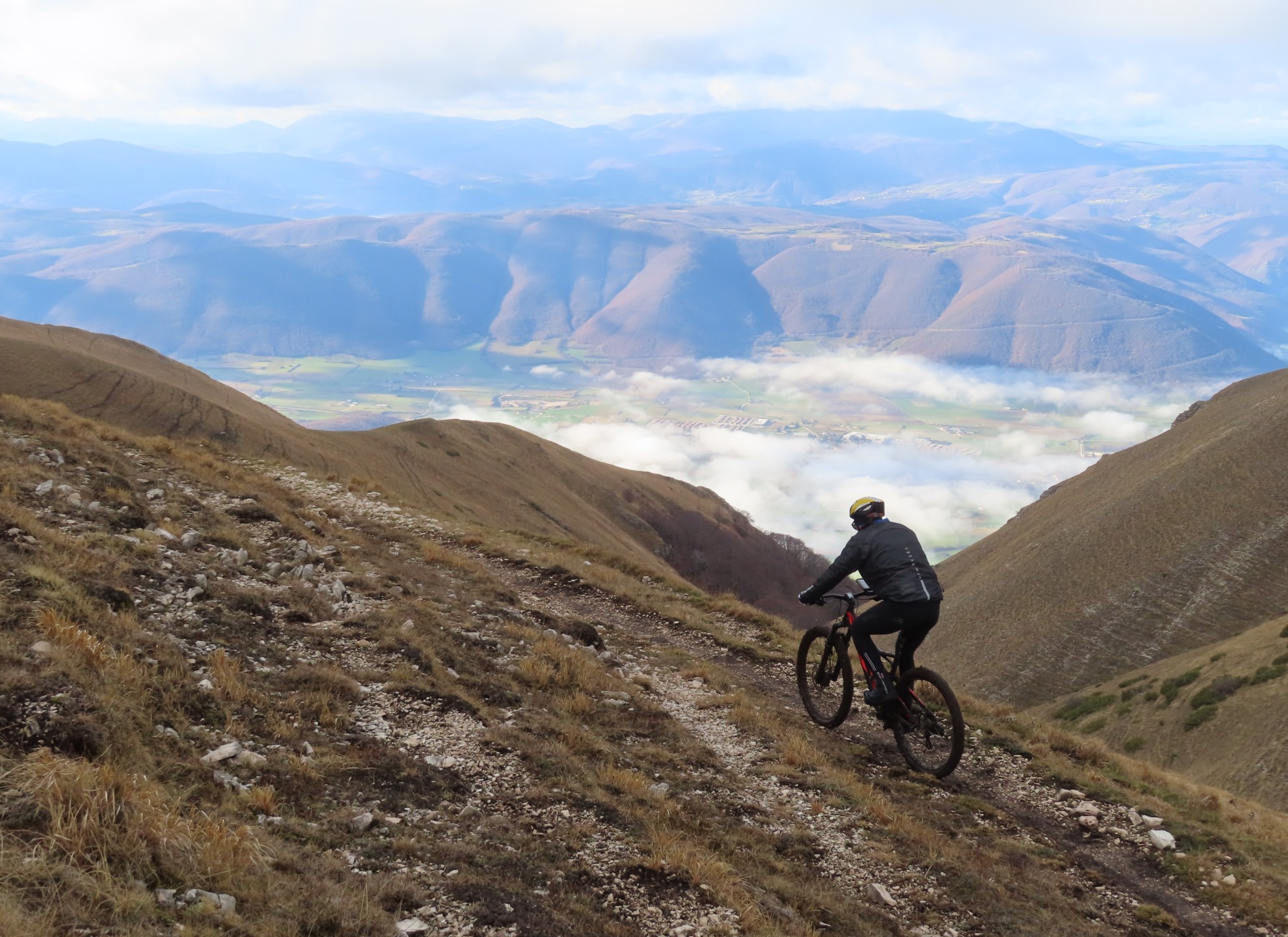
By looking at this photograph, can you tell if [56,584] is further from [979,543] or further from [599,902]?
[979,543]

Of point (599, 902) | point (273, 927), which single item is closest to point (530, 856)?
point (599, 902)

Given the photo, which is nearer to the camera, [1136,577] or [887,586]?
[887,586]

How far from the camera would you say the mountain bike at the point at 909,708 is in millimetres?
10062

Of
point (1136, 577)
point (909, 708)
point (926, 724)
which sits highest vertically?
point (909, 708)

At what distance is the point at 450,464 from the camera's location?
177 feet

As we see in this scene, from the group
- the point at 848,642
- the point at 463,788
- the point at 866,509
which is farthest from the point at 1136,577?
the point at 463,788

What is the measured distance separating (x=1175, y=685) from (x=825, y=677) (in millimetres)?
35473

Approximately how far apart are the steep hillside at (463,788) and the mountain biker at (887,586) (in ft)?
4.43

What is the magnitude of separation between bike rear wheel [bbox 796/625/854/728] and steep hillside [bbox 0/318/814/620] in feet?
41.3

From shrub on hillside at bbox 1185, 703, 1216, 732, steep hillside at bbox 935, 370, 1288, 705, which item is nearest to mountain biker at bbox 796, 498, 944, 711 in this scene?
shrub on hillside at bbox 1185, 703, 1216, 732

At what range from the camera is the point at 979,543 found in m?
90.1

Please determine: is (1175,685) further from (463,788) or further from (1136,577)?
(463,788)

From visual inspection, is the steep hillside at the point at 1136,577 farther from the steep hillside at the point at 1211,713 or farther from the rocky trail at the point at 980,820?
the rocky trail at the point at 980,820

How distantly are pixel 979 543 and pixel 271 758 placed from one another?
9182 centimetres
